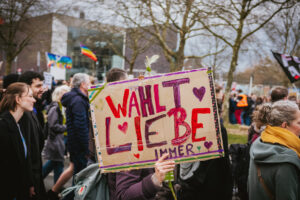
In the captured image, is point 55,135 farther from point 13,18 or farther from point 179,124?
point 13,18

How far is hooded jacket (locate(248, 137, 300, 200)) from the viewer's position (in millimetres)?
1931

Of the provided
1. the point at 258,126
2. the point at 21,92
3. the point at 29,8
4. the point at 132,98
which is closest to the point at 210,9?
the point at 258,126

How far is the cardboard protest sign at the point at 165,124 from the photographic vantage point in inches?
66.9

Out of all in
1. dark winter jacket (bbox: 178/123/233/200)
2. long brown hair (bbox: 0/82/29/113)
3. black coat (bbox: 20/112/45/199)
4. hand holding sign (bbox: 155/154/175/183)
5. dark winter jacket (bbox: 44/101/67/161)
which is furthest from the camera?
dark winter jacket (bbox: 44/101/67/161)

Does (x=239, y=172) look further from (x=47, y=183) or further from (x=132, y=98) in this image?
(x=47, y=183)

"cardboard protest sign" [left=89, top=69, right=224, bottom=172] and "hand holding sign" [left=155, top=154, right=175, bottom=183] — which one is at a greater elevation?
"cardboard protest sign" [left=89, top=69, right=224, bottom=172]

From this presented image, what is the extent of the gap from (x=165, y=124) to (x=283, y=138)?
1.09m

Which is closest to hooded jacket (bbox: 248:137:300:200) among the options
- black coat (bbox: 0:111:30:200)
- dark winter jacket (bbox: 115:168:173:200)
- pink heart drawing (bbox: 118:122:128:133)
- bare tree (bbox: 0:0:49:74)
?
dark winter jacket (bbox: 115:168:173:200)

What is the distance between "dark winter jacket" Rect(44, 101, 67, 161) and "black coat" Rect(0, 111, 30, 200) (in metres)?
1.81

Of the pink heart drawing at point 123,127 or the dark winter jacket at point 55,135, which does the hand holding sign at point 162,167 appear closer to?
the pink heart drawing at point 123,127

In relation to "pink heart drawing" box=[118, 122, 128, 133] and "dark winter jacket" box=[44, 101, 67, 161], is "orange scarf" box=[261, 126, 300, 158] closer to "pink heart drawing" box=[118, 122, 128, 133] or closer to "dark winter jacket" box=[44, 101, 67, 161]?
"pink heart drawing" box=[118, 122, 128, 133]

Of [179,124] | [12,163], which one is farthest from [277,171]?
[12,163]

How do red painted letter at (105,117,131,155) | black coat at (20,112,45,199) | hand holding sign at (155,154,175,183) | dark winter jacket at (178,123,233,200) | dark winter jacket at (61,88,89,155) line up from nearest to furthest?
1. hand holding sign at (155,154,175,183)
2. red painted letter at (105,117,131,155)
3. dark winter jacket at (178,123,233,200)
4. black coat at (20,112,45,199)
5. dark winter jacket at (61,88,89,155)

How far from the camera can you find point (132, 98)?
5.65 feet
